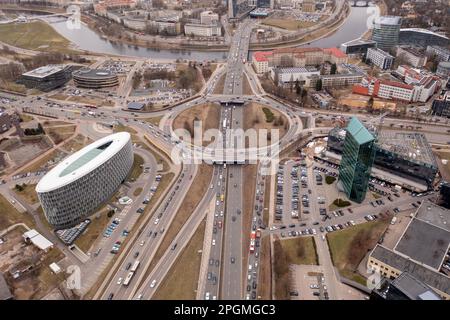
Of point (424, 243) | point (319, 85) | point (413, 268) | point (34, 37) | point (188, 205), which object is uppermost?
point (34, 37)

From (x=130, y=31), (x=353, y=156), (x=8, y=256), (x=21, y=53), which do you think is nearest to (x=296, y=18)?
(x=130, y=31)

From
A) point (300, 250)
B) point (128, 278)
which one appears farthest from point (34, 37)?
point (300, 250)

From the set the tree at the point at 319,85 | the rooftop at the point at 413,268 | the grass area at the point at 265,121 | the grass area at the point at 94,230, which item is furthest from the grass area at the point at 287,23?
the rooftop at the point at 413,268

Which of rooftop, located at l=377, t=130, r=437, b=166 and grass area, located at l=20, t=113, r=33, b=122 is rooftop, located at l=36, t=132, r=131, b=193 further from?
rooftop, located at l=377, t=130, r=437, b=166

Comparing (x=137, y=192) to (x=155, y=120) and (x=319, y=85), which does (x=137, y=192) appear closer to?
(x=155, y=120)

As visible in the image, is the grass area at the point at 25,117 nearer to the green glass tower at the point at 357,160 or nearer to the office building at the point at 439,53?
the green glass tower at the point at 357,160

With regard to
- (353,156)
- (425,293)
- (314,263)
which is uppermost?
(353,156)

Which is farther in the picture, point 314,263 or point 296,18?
point 296,18
